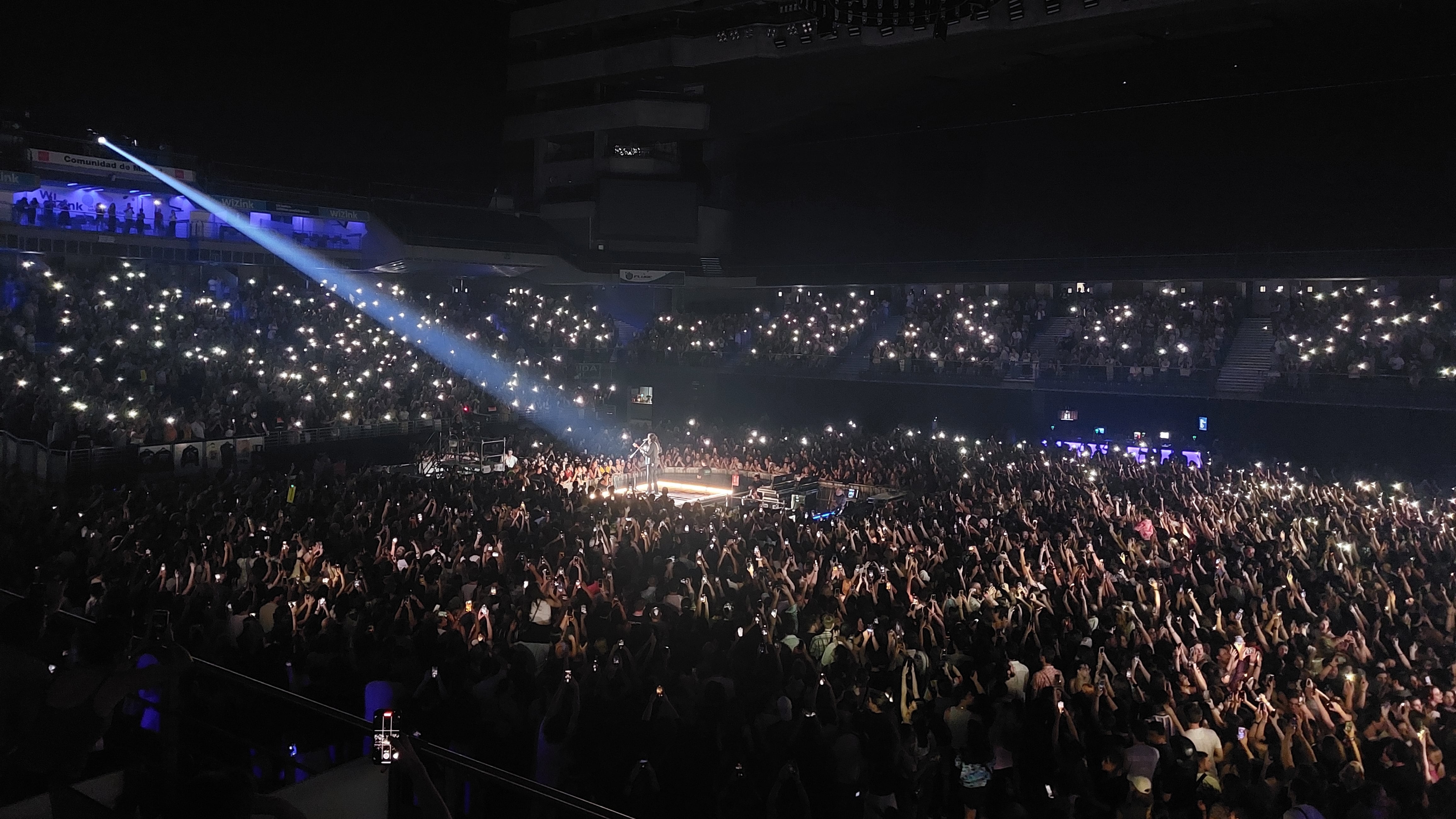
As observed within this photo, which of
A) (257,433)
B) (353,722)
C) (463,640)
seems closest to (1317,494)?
(463,640)

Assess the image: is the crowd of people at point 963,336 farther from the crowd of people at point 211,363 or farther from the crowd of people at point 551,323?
the crowd of people at point 551,323

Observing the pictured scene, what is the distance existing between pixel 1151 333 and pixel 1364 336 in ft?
18.9

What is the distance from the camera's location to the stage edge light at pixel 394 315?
106ft

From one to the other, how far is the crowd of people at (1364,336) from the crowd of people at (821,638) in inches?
395

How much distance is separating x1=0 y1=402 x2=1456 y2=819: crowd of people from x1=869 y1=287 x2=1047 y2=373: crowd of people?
1634 centimetres

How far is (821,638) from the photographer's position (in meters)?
8.11

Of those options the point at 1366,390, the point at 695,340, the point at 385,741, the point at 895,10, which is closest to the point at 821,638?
the point at 385,741

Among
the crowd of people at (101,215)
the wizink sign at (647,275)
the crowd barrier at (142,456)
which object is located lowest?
the crowd barrier at (142,456)

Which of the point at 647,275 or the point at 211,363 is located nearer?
the point at 211,363

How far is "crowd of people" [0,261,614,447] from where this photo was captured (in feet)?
65.3

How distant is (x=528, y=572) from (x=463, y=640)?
3239 millimetres

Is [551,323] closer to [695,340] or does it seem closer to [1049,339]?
[695,340]

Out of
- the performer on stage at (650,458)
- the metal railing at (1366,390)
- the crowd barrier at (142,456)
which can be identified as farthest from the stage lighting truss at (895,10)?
the metal railing at (1366,390)

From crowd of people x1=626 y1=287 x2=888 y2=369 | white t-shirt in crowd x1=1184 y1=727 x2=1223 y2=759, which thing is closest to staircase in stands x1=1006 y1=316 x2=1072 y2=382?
crowd of people x1=626 y1=287 x2=888 y2=369
